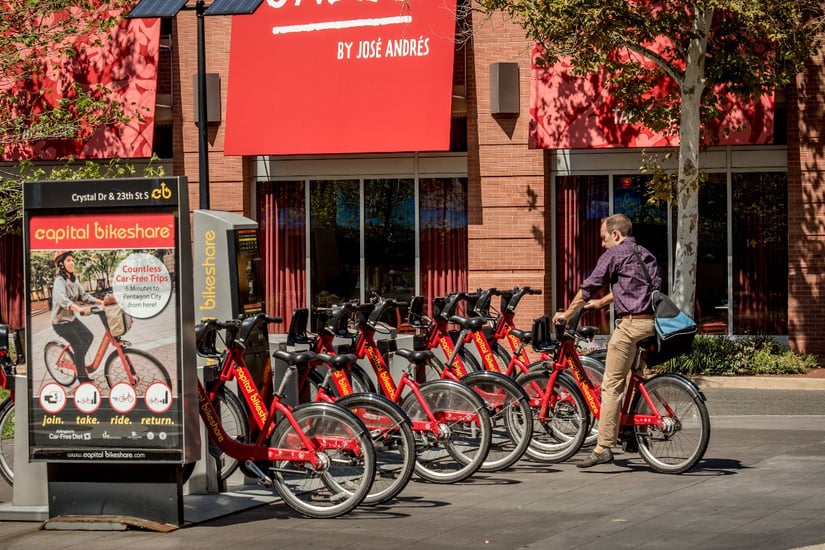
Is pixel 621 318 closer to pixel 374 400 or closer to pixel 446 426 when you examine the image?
pixel 446 426

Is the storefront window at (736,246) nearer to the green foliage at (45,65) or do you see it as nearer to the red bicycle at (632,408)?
the green foliage at (45,65)

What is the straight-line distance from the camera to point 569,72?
20.0 meters

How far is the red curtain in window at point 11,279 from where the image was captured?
23891mm

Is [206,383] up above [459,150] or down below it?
below

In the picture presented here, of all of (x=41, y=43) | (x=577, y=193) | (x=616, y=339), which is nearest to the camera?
(x=616, y=339)

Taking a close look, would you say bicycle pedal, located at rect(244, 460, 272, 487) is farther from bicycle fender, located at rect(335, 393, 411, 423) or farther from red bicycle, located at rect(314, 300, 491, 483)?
red bicycle, located at rect(314, 300, 491, 483)

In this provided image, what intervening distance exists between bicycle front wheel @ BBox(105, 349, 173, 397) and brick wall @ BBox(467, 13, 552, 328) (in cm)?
1337

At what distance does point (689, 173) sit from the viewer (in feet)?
58.6

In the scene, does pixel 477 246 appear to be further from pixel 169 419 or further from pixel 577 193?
pixel 169 419

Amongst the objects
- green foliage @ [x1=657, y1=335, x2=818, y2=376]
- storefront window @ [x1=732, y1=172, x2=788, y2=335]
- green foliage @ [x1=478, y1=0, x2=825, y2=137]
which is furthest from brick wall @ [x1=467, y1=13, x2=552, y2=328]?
green foliage @ [x1=657, y1=335, x2=818, y2=376]

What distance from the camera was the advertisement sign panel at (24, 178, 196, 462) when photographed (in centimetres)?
809

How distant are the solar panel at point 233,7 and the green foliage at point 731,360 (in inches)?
282

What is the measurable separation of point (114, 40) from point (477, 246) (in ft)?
21.8

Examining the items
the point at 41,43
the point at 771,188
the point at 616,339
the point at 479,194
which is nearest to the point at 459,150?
the point at 479,194
